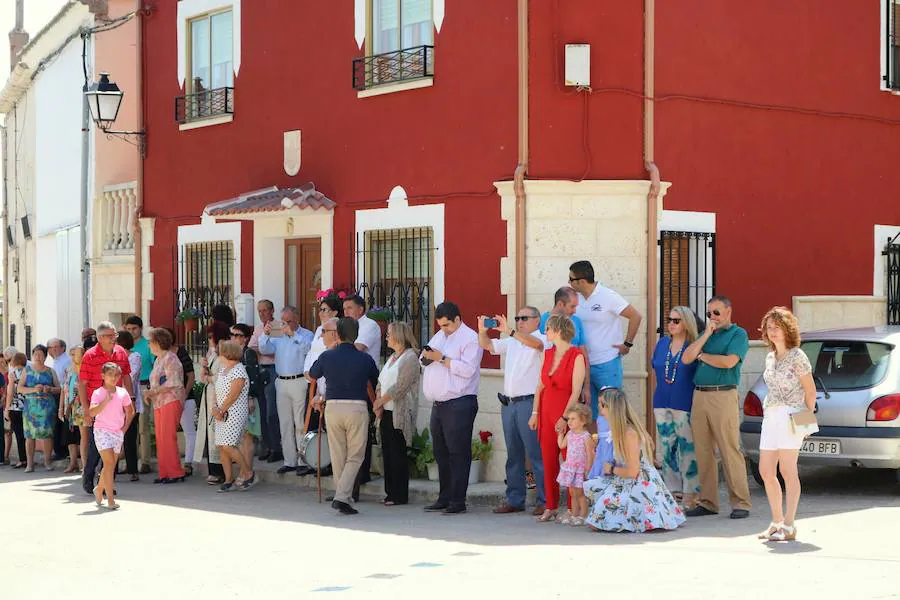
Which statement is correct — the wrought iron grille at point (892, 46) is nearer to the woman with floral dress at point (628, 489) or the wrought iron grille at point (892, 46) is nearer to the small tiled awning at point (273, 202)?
the small tiled awning at point (273, 202)

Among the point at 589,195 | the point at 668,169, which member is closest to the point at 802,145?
the point at 668,169

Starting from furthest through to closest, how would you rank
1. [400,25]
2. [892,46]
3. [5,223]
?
1. [5,223]
2. [892,46]
3. [400,25]

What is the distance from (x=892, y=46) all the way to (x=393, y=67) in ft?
18.6

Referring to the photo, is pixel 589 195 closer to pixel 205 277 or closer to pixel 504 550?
pixel 504 550

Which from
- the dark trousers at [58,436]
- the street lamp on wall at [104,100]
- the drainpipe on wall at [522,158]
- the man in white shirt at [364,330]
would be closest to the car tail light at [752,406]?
the drainpipe on wall at [522,158]

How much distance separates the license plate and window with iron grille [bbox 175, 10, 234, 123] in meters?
8.56

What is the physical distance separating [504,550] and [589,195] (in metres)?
4.51

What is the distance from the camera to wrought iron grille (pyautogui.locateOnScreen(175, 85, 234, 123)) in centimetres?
1752

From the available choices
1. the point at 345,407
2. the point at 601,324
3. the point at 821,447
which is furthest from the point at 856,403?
the point at 345,407

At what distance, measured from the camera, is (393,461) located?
12875 millimetres

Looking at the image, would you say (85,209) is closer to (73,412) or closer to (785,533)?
(73,412)

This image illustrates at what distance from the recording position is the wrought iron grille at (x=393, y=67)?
48.1ft

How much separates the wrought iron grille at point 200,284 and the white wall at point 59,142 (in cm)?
514

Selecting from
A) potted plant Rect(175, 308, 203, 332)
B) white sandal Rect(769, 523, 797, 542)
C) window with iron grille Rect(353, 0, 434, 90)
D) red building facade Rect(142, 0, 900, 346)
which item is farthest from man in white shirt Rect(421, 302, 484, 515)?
potted plant Rect(175, 308, 203, 332)
